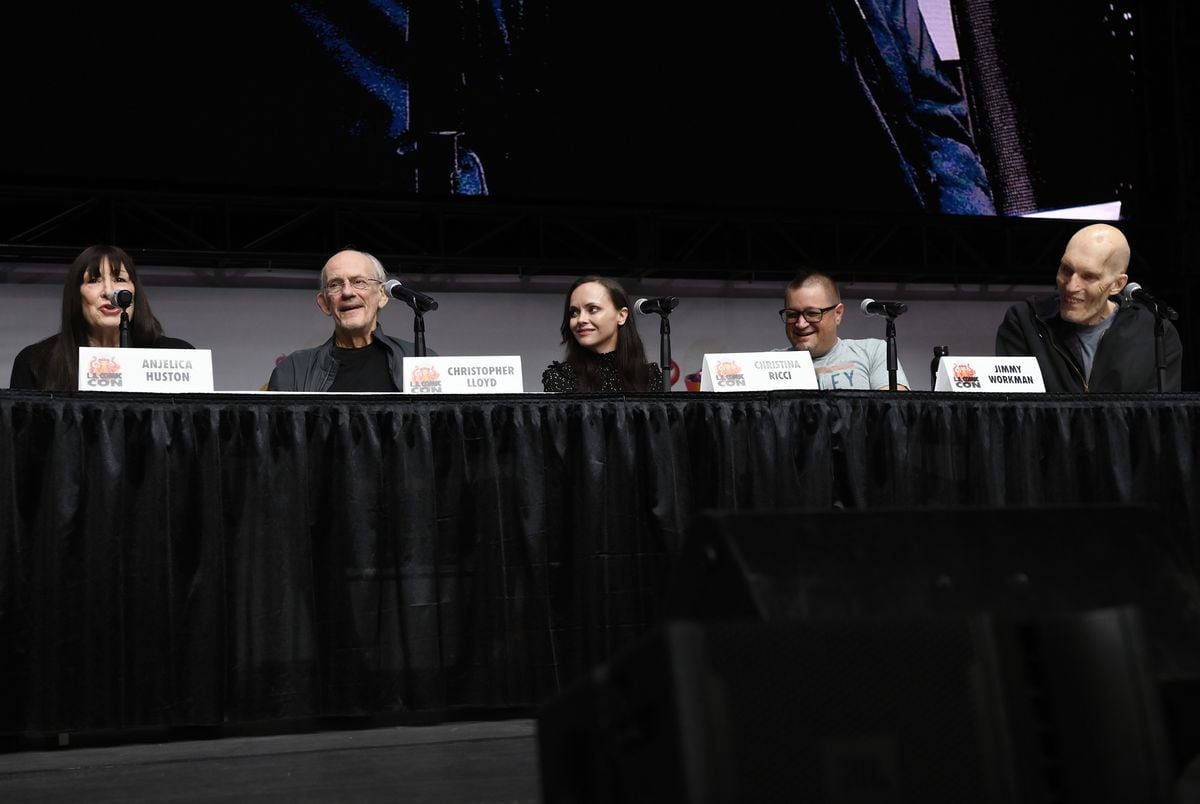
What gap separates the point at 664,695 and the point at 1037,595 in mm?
414

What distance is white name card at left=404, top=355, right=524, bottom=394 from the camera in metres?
2.79

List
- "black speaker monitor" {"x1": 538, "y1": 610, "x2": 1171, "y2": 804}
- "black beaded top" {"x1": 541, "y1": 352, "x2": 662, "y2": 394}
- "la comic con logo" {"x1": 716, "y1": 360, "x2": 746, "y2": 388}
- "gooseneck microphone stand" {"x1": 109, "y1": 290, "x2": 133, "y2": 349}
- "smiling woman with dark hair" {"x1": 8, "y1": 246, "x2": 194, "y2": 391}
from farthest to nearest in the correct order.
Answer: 1. "black beaded top" {"x1": 541, "y1": 352, "x2": 662, "y2": 394}
2. "smiling woman with dark hair" {"x1": 8, "y1": 246, "x2": 194, "y2": 391}
3. "la comic con logo" {"x1": 716, "y1": 360, "x2": 746, "y2": 388}
4. "gooseneck microphone stand" {"x1": 109, "y1": 290, "x2": 133, "y2": 349}
5. "black speaker monitor" {"x1": 538, "y1": 610, "x2": 1171, "y2": 804}

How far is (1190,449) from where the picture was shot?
298cm

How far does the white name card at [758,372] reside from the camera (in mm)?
2959

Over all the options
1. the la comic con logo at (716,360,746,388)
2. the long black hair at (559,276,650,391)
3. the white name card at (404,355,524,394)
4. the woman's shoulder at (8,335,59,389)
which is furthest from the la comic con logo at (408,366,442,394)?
the woman's shoulder at (8,335,59,389)

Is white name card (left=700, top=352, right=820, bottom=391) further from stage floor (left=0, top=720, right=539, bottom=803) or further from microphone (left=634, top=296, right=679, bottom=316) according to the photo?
stage floor (left=0, top=720, right=539, bottom=803)

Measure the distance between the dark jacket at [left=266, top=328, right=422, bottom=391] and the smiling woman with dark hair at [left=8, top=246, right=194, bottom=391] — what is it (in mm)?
354

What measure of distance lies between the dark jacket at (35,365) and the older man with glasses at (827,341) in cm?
181

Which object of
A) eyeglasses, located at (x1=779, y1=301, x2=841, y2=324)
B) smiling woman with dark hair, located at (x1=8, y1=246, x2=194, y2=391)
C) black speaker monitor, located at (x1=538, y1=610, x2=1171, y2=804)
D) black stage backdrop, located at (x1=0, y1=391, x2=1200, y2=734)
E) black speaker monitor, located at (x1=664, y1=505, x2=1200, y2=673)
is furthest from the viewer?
eyeglasses, located at (x1=779, y1=301, x2=841, y2=324)

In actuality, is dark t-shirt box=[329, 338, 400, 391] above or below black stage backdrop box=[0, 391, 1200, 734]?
above

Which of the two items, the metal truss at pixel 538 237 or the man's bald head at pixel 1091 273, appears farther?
the metal truss at pixel 538 237

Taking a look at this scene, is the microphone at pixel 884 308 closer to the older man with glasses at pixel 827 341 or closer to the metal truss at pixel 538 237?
the older man with glasses at pixel 827 341

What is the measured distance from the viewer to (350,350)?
353cm

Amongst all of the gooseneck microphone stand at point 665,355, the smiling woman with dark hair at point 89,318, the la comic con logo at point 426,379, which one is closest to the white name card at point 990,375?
the gooseneck microphone stand at point 665,355
